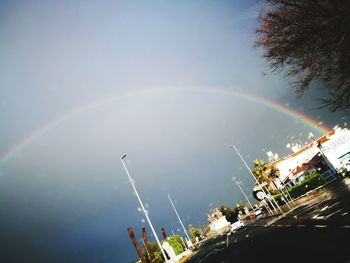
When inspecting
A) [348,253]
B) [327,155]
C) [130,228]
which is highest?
[130,228]

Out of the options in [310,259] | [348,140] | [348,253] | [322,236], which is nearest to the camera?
[348,253]

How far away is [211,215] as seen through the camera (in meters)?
124

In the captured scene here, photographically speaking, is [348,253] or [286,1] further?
[286,1]

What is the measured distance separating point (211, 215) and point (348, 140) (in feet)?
294

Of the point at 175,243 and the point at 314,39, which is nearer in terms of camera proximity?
the point at 314,39

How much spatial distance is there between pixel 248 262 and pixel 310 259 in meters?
5.06

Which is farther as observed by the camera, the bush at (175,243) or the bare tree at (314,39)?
the bush at (175,243)

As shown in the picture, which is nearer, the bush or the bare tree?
the bare tree

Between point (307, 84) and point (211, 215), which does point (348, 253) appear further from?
point (211, 215)

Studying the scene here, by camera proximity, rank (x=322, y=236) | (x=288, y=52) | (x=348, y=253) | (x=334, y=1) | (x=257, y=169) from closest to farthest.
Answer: (x=348, y=253)
(x=334, y=1)
(x=322, y=236)
(x=288, y=52)
(x=257, y=169)

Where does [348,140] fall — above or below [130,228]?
below

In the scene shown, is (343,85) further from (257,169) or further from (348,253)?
(257,169)

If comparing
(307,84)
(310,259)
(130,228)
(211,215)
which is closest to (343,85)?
(307,84)

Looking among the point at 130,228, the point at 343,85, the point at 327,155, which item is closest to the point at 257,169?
the point at 327,155
